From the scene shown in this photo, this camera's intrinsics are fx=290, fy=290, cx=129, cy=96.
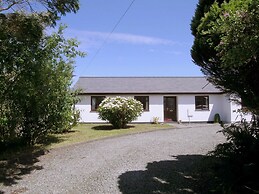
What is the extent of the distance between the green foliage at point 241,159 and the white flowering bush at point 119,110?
12.6 metres

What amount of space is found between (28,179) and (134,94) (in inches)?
713

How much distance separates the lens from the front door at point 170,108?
26.6 meters

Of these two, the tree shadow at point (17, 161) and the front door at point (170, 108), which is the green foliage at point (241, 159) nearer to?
the tree shadow at point (17, 161)

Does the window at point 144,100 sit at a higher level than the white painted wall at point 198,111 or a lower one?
higher

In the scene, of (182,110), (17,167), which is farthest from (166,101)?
(17,167)

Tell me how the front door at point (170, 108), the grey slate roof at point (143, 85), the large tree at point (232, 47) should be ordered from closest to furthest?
1. the large tree at point (232, 47)
2. the grey slate roof at point (143, 85)
3. the front door at point (170, 108)

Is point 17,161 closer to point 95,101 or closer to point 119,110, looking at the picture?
point 119,110

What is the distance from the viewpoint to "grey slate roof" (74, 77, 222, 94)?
85.3 ft

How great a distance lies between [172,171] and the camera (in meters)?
8.47

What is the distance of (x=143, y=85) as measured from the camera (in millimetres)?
27375

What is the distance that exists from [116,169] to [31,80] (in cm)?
491

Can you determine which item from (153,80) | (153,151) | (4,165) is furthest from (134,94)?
(4,165)

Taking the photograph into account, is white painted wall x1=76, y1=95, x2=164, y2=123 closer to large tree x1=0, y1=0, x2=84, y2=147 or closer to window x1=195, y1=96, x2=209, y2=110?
window x1=195, y1=96, x2=209, y2=110

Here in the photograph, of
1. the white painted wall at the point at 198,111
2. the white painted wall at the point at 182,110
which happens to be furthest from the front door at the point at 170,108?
the white painted wall at the point at 198,111
